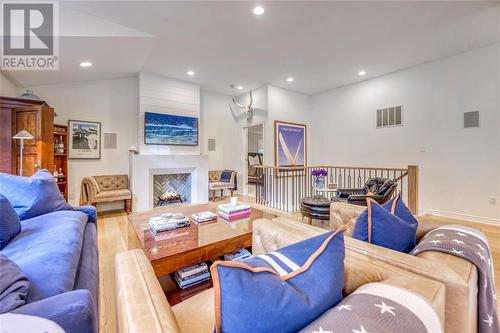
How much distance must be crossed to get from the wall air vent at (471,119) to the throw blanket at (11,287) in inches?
223

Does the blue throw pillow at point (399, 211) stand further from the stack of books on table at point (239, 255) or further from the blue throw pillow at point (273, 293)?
the stack of books on table at point (239, 255)

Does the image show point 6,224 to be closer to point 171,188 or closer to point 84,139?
point 84,139

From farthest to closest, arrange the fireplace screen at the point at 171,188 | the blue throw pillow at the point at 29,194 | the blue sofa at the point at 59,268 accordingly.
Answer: the fireplace screen at the point at 171,188
the blue throw pillow at the point at 29,194
the blue sofa at the point at 59,268

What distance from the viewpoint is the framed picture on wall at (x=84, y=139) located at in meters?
4.35

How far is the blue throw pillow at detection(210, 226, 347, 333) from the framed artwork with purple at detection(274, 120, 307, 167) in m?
4.92

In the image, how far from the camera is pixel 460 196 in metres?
3.93

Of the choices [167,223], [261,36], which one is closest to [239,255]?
[167,223]

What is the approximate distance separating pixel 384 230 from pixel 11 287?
1.57 meters

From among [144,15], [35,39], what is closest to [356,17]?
[144,15]

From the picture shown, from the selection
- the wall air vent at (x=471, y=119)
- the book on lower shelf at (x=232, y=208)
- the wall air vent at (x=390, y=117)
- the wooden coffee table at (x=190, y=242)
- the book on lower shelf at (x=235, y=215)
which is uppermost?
the wall air vent at (x=390, y=117)

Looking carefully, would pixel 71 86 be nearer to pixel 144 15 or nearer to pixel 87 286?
pixel 144 15

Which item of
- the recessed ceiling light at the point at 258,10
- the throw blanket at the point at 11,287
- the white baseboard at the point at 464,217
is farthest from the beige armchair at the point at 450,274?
the white baseboard at the point at 464,217

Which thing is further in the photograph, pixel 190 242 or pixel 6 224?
pixel 190 242

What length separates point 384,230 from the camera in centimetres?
110
